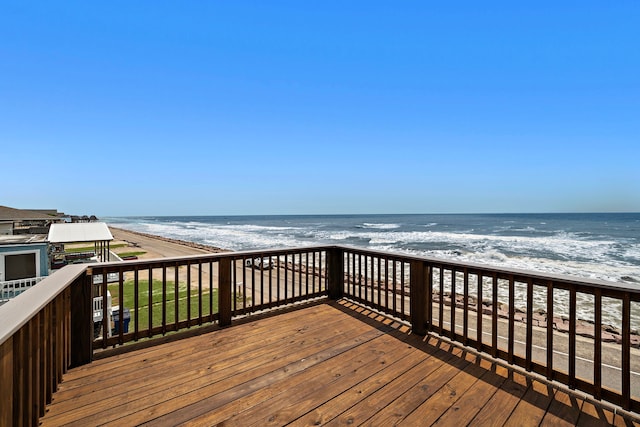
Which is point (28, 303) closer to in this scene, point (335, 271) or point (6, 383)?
point (6, 383)

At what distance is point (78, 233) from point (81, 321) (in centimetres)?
1067

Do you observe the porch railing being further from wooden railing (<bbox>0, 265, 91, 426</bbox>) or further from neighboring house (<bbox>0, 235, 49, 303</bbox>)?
wooden railing (<bbox>0, 265, 91, 426</bbox>)

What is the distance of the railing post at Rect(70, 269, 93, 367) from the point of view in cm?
232

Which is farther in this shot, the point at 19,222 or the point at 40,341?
the point at 19,222

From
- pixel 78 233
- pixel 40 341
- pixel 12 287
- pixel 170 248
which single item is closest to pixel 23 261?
pixel 12 287

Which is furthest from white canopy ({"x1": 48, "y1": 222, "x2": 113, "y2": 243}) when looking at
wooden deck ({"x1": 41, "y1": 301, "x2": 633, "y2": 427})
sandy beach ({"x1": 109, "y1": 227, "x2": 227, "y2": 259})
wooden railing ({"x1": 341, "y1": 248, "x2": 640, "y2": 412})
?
wooden railing ({"x1": 341, "y1": 248, "x2": 640, "y2": 412})

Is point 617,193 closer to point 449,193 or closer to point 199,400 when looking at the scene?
point 449,193

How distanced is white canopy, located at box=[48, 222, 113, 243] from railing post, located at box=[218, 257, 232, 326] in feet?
30.6

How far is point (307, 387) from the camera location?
204 centimetres

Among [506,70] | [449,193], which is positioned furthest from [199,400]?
[449,193]

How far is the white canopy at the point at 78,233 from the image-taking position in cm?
973

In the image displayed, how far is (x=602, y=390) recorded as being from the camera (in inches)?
73.3

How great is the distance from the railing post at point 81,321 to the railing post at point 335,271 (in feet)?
9.18

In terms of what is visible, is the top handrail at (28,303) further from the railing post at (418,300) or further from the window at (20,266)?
the window at (20,266)
